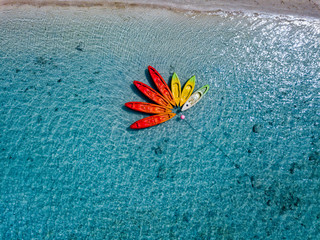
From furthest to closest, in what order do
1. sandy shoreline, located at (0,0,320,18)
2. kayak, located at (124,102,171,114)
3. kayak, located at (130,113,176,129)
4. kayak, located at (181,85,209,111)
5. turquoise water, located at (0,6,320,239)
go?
sandy shoreline, located at (0,0,320,18) < kayak, located at (181,85,209,111) < kayak, located at (124,102,171,114) < kayak, located at (130,113,176,129) < turquoise water, located at (0,6,320,239)

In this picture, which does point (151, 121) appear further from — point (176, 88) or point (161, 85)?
point (176, 88)

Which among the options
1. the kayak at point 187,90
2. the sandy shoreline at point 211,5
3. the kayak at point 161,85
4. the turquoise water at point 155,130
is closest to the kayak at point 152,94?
the kayak at point 161,85

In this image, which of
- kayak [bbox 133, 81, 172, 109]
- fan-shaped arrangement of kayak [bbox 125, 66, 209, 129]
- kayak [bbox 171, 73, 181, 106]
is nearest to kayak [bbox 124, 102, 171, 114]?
fan-shaped arrangement of kayak [bbox 125, 66, 209, 129]

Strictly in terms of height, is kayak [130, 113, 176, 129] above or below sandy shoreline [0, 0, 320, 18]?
below

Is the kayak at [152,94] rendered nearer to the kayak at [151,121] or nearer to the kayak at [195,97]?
the kayak at [151,121]

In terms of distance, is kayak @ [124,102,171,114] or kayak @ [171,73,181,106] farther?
kayak @ [171,73,181,106]

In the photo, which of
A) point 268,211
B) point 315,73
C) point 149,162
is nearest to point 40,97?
point 149,162

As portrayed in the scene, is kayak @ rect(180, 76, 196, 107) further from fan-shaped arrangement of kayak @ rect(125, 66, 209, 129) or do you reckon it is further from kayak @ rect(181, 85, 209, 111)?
kayak @ rect(181, 85, 209, 111)

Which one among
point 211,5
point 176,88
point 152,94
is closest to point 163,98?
point 152,94
